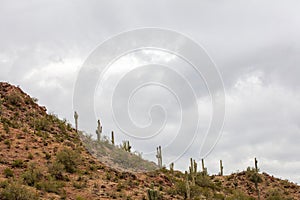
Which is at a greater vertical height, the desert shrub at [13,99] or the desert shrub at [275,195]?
the desert shrub at [13,99]

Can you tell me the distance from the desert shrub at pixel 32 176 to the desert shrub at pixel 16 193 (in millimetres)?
2795

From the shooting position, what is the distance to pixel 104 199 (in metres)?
25.7

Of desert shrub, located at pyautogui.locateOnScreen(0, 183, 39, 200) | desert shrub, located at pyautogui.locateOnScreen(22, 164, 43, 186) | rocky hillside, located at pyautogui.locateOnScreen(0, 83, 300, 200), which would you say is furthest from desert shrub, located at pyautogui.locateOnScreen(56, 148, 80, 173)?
desert shrub, located at pyautogui.locateOnScreen(0, 183, 39, 200)

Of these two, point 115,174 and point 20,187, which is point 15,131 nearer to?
point 115,174

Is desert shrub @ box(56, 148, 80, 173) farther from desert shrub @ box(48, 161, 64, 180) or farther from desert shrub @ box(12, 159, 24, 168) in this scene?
desert shrub @ box(12, 159, 24, 168)

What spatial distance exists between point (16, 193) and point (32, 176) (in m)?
4.19

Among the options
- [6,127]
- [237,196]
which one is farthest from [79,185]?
[237,196]

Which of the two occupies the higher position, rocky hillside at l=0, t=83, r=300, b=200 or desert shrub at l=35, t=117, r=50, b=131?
desert shrub at l=35, t=117, r=50, b=131

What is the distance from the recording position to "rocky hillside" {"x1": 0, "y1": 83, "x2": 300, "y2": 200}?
83.3 feet

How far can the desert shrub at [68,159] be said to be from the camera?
29906 millimetres

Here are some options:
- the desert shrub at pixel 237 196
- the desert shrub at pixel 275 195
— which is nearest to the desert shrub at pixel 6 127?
the desert shrub at pixel 237 196

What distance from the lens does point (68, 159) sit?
30344 mm

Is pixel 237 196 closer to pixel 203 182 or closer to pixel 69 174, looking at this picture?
pixel 203 182

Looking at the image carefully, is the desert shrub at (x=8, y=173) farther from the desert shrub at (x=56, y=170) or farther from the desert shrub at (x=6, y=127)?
the desert shrub at (x=6, y=127)
